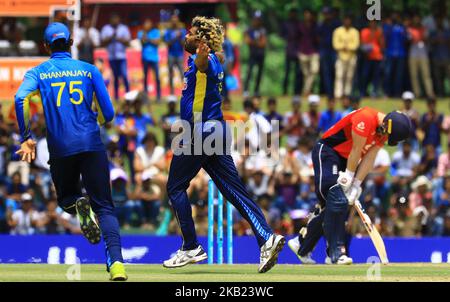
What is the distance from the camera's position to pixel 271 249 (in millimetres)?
13930

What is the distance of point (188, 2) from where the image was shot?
34688mm

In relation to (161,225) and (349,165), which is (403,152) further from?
(349,165)

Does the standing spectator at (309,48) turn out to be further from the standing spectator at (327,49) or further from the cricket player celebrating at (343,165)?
the cricket player celebrating at (343,165)

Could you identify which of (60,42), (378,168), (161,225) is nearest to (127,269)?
(60,42)

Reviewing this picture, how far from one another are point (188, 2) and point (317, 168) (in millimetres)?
18758

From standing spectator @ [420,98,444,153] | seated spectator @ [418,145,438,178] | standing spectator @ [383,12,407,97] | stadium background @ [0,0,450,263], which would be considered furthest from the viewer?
standing spectator @ [383,12,407,97]

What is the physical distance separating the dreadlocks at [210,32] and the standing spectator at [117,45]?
15.4 meters

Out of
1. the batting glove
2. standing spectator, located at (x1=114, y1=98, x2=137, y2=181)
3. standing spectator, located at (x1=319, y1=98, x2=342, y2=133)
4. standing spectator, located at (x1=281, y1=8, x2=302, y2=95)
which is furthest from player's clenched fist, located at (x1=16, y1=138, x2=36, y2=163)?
standing spectator, located at (x1=281, y1=8, x2=302, y2=95)

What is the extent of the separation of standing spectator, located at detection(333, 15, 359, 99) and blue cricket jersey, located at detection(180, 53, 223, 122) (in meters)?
15.8

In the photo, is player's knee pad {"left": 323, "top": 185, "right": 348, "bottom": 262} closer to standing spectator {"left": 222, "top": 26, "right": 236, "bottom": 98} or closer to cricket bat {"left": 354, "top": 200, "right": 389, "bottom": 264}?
cricket bat {"left": 354, "top": 200, "right": 389, "bottom": 264}

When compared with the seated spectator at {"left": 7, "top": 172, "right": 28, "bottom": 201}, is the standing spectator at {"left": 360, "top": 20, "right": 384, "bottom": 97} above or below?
above

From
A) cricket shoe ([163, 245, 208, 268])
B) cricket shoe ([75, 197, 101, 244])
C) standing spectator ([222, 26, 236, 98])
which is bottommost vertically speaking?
cricket shoe ([163, 245, 208, 268])

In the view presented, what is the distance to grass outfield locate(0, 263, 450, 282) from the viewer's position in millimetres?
13320

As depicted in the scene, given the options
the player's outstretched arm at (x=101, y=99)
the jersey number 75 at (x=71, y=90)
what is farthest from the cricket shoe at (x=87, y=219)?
the jersey number 75 at (x=71, y=90)
